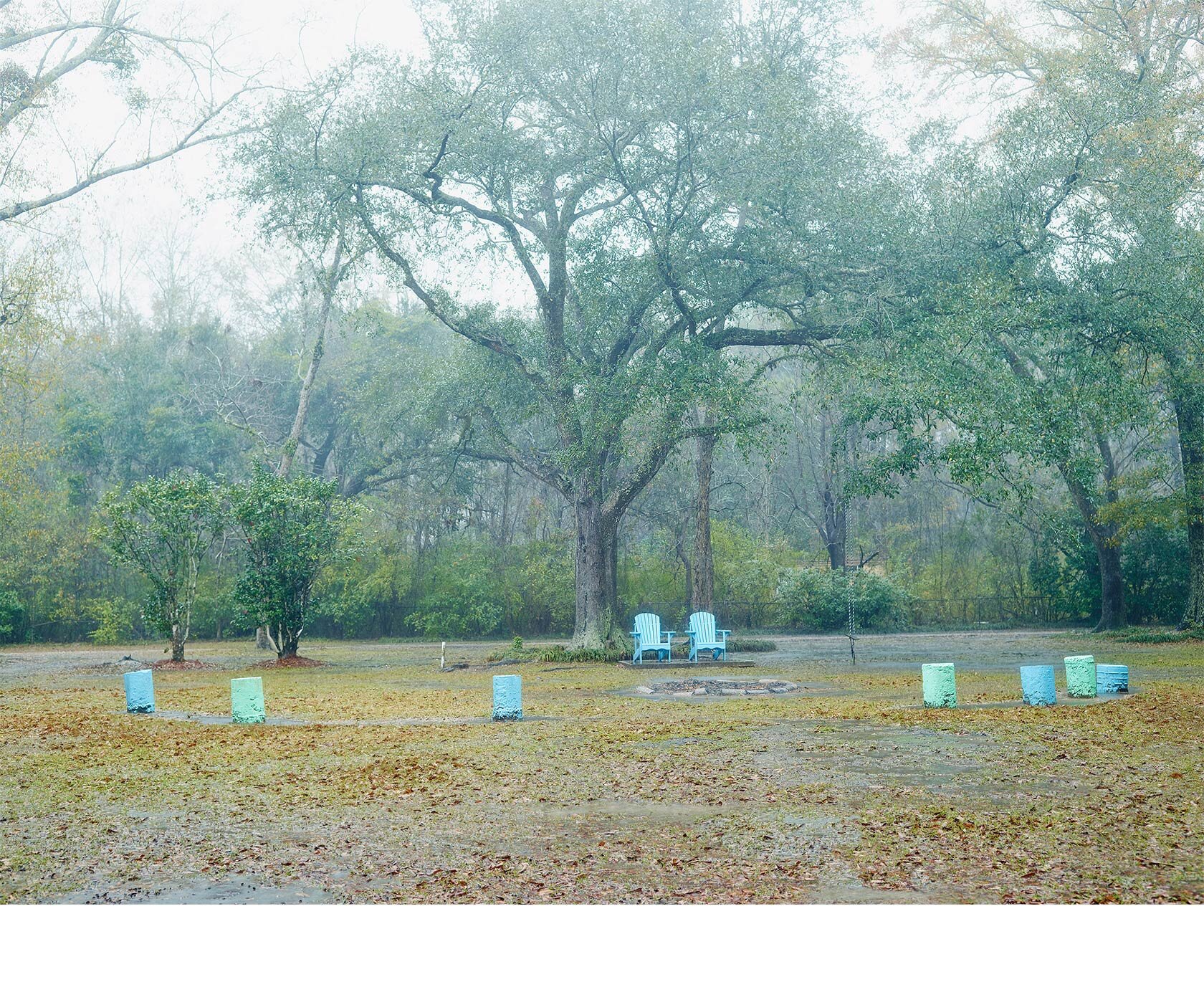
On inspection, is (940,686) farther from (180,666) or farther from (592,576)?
(180,666)

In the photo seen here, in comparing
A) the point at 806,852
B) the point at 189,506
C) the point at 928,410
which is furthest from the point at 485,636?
the point at 806,852

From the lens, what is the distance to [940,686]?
10.9 metres

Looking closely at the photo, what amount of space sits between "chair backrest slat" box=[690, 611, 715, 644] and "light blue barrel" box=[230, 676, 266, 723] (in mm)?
9086

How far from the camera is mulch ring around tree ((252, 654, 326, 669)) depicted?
755 inches

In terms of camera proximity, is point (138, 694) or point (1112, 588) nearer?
point (138, 694)

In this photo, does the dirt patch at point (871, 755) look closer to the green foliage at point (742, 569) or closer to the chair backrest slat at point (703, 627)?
the chair backrest slat at point (703, 627)

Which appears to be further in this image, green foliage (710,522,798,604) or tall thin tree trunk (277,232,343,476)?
green foliage (710,522,798,604)

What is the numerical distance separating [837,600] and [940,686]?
609 inches

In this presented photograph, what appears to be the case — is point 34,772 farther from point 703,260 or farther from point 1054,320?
point 1054,320

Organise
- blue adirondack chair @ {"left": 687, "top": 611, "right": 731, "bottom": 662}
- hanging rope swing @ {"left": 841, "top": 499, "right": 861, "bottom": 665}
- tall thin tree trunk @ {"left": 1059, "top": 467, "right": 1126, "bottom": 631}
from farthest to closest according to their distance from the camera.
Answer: tall thin tree trunk @ {"left": 1059, "top": 467, "right": 1126, "bottom": 631}, hanging rope swing @ {"left": 841, "top": 499, "right": 861, "bottom": 665}, blue adirondack chair @ {"left": 687, "top": 611, "right": 731, "bottom": 662}

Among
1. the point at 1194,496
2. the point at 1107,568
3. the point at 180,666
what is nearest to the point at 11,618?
the point at 180,666

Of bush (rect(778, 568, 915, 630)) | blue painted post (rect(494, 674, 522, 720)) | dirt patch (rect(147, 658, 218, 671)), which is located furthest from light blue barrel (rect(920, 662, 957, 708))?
bush (rect(778, 568, 915, 630))

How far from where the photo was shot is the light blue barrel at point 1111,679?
11516 millimetres

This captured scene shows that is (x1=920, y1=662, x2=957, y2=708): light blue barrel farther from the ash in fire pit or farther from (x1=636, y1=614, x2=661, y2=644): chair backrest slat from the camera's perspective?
(x1=636, y1=614, x2=661, y2=644): chair backrest slat
